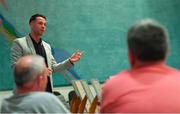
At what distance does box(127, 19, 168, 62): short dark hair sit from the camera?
61.4 inches

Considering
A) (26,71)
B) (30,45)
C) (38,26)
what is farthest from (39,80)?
(38,26)

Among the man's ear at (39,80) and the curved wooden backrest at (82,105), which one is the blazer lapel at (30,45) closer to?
the curved wooden backrest at (82,105)

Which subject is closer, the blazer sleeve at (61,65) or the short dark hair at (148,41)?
the short dark hair at (148,41)

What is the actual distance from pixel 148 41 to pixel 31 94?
0.69m

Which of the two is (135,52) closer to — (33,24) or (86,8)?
(33,24)

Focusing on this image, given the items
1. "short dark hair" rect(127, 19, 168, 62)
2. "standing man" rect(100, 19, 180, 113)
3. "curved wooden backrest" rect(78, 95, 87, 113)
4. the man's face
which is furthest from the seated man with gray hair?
"curved wooden backrest" rect(78, 95, 87, 113)

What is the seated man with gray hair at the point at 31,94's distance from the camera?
180cm

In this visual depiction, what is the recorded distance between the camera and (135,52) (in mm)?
1585

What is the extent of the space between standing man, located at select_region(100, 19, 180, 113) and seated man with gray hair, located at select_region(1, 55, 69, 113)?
355 millimetres

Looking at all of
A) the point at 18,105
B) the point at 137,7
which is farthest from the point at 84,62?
the point at 18,105

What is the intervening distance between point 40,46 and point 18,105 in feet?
6.25

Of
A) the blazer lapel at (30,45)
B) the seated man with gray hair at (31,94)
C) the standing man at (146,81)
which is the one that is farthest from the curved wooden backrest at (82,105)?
the standing man at (146,81)

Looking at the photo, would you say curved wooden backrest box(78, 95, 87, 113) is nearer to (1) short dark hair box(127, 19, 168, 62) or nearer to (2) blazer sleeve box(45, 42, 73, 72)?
(2) blazer sleeve box(45, 42, 73, 72)

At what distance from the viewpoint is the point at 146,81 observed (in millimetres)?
1566
